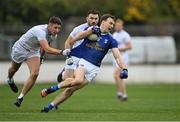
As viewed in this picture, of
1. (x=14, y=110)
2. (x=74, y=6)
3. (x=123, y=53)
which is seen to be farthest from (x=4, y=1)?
(x=14, y=110)

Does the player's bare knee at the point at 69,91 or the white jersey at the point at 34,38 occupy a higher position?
the white jersey at the point at 34,38

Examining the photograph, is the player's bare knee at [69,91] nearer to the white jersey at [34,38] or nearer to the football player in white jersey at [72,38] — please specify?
the football player in white jersey at [72,38]

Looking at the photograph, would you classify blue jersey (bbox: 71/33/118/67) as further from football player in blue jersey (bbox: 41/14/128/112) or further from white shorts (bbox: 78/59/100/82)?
white shorts (bbox: 78/59/100/82)

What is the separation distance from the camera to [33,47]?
1927cm

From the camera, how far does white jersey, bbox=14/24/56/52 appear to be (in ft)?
60.7

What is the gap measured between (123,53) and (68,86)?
7.45 m

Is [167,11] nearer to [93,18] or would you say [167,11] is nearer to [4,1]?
[4,1]

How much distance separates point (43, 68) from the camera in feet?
115

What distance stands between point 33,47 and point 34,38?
0.31 meters

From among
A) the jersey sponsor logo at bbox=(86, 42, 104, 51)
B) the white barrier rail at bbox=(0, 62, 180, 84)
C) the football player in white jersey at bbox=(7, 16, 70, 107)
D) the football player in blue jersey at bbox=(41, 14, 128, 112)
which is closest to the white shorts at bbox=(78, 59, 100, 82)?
the football player in blue jersey at bbox=(41, 14, 128, 112)

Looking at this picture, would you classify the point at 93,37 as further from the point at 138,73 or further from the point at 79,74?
the point at 138,73

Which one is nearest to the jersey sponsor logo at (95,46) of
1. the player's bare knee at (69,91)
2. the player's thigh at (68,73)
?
the player's bare knee at (69,91)

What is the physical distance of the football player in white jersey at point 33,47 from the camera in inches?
721

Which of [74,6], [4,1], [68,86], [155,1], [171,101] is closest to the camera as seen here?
[68,86]
